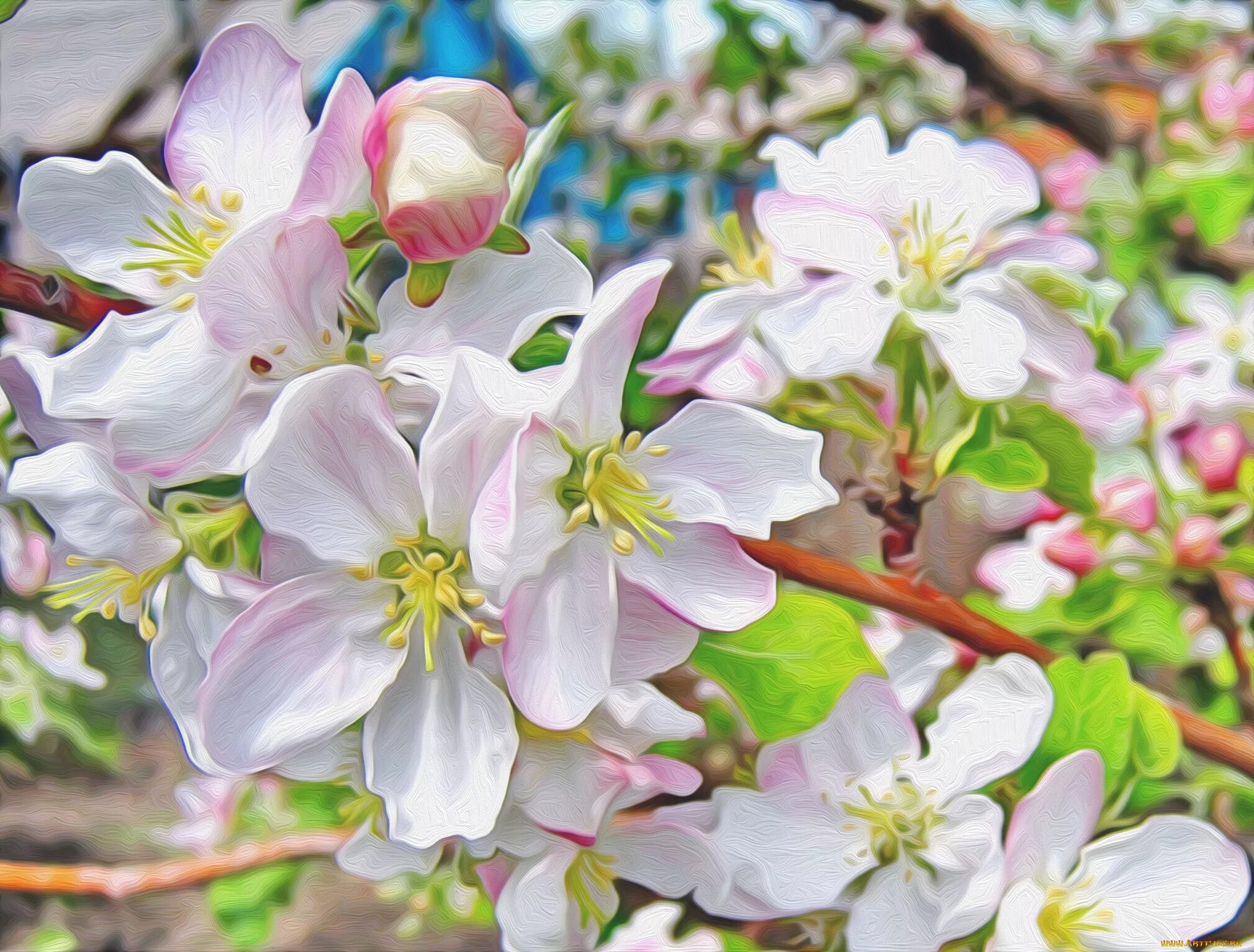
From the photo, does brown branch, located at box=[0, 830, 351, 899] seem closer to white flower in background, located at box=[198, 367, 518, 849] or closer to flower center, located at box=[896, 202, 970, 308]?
white flower in background, located at box=[198, 367, 518, 849]

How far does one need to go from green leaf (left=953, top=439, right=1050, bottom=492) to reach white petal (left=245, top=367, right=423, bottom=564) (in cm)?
29

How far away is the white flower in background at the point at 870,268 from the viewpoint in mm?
430

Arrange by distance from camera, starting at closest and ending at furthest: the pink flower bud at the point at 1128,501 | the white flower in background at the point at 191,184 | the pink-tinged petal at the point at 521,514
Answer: the pink-tinged petal at the point at 521,514 → the white flower in background at the point at 191,184 → the pink flower bud at the point at 1128,501

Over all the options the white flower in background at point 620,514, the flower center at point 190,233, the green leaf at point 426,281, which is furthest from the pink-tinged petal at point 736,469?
the flower center at point 190,233

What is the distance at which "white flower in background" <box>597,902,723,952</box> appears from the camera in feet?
1.62

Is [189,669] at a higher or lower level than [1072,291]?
lower

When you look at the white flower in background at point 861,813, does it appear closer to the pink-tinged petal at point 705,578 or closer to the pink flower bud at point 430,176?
the pink-tinged petal at point 705,578

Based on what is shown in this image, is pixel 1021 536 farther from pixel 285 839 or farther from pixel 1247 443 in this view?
pixel 285 839

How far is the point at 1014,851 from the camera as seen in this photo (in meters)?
0.45

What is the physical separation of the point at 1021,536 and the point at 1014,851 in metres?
0.17

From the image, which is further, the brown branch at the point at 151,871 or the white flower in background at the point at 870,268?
the brown branch at the point at 151,871

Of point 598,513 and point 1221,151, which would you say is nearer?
point 598,513

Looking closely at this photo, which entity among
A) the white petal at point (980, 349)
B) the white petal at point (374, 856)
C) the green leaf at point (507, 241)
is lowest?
the white petal at point (374, 856)

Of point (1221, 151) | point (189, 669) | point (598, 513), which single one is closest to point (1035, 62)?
point (1221, 151)
